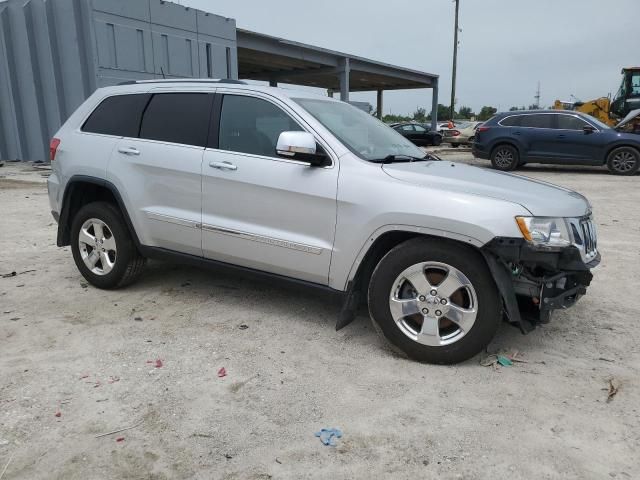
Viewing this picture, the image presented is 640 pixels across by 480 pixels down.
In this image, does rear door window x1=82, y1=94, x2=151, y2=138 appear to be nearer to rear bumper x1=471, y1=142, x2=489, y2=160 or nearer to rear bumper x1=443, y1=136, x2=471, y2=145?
rear bumper x1=471, y1=142, x2=489, y2=160

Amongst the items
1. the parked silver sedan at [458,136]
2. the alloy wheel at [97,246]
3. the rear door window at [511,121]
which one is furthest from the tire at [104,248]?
the parked silver sedan at [458,136]

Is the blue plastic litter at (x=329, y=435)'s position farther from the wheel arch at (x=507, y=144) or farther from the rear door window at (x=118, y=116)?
the wheel arch at (x=507, y=144)

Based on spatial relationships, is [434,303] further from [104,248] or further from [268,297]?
[104,248]

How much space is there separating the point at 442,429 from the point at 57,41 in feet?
51.1

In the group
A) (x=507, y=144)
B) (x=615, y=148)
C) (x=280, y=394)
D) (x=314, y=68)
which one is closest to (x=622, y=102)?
(x=615, y=148)

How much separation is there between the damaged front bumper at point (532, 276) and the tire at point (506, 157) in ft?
39.3

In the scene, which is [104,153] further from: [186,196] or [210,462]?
[210,462]

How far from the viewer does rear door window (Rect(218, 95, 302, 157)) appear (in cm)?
382

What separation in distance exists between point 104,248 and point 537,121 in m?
12.6

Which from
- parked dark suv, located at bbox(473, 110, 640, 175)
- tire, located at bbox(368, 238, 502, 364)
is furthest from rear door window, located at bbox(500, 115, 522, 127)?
tire, located at bbox(368, 238, 502, 364)

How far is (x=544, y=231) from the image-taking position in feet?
9.91

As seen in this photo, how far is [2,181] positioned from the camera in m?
12.2

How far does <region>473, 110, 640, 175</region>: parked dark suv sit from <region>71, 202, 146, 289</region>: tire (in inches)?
480

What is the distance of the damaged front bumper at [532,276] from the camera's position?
9.82 feet
